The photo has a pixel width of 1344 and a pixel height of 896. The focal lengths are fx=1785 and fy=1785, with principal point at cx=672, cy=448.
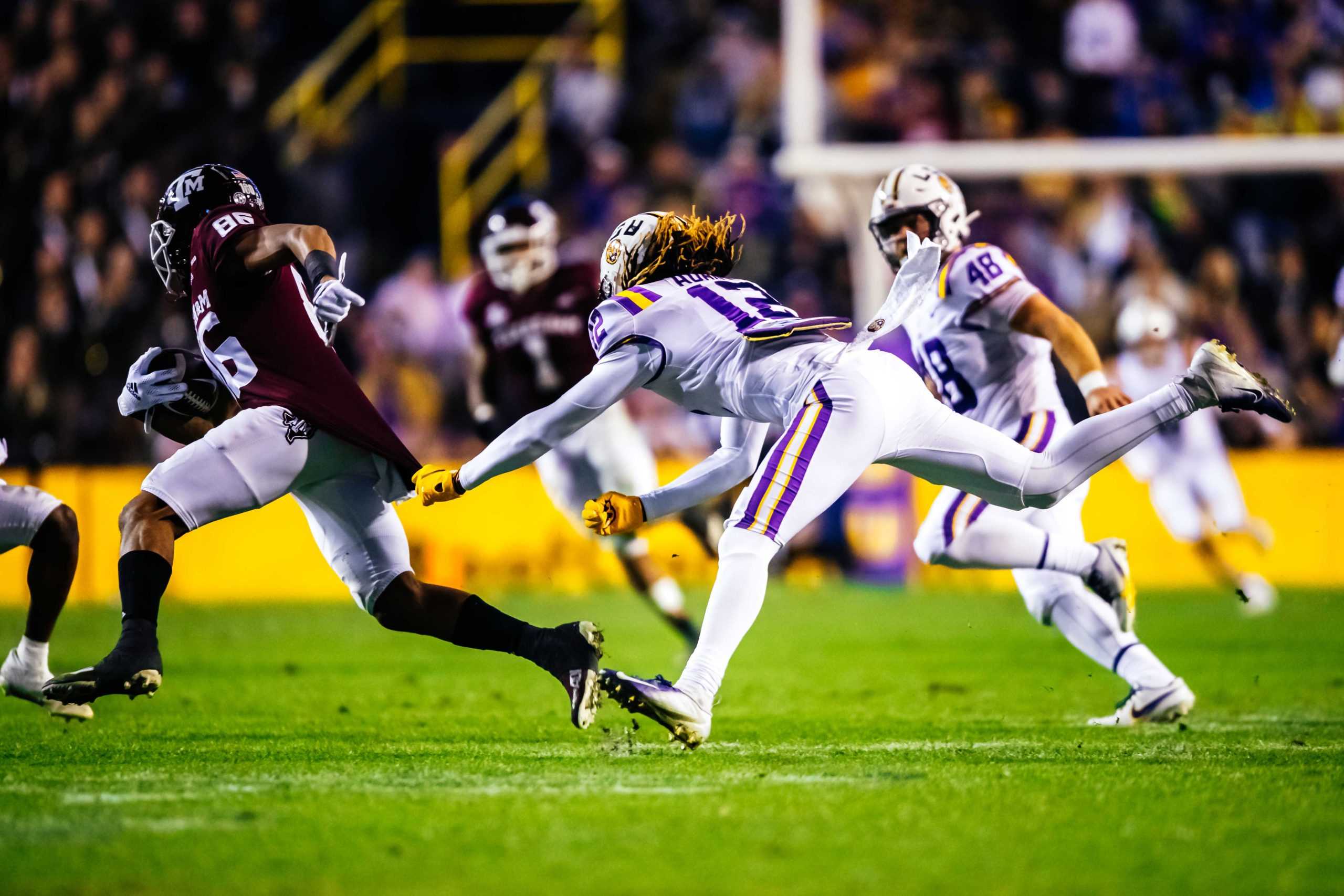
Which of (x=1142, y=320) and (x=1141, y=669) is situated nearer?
(x=1141, y=669)

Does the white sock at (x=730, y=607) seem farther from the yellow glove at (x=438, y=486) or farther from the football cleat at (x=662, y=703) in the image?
the yellow glove at (x=438, y=486)

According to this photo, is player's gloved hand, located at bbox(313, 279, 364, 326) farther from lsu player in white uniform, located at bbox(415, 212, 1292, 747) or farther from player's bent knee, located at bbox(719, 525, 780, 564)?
player's bent knee, located at bbox(719, 525, 780, 564)

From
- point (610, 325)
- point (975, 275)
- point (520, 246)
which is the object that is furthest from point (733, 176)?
point (610, 325)

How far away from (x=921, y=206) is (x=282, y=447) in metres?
2.66

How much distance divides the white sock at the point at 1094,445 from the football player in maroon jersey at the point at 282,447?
149 centimetres

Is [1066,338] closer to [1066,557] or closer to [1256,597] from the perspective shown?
[1066,557]

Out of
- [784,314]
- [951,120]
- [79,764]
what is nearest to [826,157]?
[951,120]

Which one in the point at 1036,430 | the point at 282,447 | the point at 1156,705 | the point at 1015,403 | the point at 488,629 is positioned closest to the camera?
the point at 282,447

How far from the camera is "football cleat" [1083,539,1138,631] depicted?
21.6 feet

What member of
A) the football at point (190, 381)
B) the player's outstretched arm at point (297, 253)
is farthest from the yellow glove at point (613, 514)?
the football at point (190, 381)

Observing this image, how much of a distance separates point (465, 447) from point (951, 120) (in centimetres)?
509

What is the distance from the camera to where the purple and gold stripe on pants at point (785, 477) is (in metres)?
5.34

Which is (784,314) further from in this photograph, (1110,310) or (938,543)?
(1110,310)

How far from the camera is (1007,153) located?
13.0 metres
